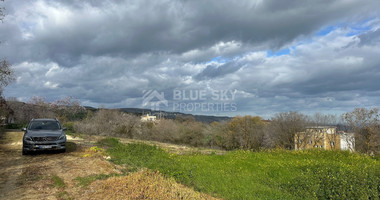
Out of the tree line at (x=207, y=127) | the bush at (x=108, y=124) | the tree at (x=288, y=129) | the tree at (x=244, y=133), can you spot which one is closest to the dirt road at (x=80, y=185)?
the tree line at (x=207, y=127)

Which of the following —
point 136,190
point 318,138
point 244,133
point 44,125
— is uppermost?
point 44,125

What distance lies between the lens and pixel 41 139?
1155 centimetres

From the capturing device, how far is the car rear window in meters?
12.5

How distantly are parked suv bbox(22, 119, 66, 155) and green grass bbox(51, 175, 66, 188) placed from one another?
185 inches

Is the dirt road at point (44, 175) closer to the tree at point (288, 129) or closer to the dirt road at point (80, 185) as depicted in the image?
the dirt road at point (80, 185)

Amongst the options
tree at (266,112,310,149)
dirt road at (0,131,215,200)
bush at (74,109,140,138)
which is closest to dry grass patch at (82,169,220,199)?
dirt road at (0,131,215,200)

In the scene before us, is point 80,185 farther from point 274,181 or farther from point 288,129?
point 288,129

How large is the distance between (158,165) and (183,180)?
2270 millimetres

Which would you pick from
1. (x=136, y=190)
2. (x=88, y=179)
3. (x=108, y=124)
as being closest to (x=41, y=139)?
(x=88, y=179)

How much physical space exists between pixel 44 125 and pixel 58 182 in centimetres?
709

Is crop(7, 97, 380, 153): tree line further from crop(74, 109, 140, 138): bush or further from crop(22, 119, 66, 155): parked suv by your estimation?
crop(22, 119, 66, 155): parked suv

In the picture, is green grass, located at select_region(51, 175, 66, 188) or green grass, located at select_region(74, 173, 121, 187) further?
green grass, located at select_region(74, 173, 121, 187)

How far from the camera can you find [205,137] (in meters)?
55.7

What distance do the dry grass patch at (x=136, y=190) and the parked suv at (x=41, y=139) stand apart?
6277mm
